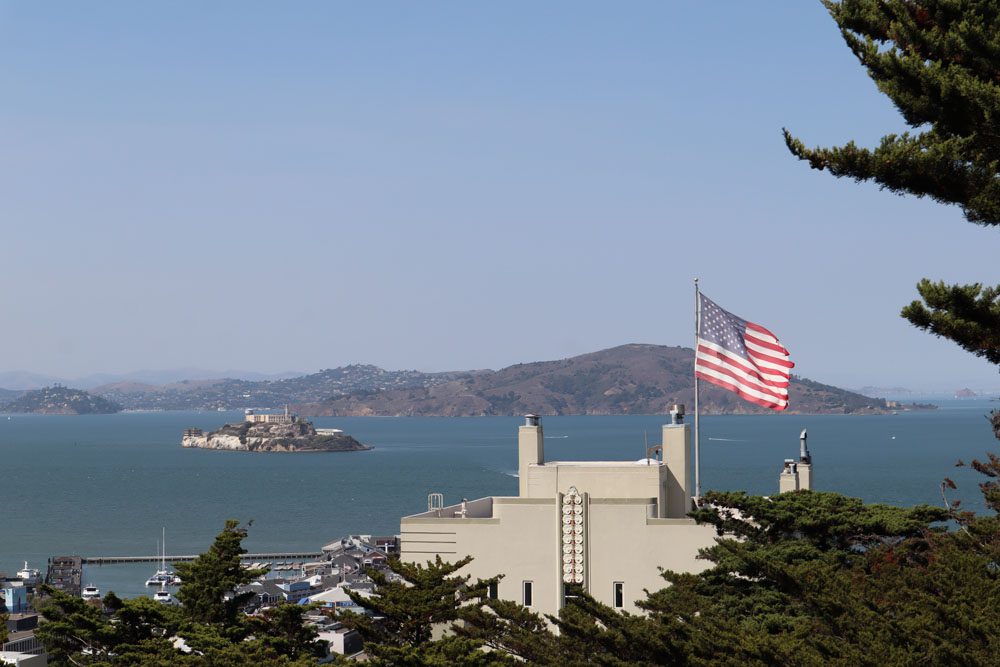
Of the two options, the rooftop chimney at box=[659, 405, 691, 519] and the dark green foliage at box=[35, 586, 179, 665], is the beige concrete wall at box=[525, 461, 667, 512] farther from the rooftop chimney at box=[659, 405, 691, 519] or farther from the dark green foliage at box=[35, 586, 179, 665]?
the dark green foliage at box=[35, 586, 179, 665]

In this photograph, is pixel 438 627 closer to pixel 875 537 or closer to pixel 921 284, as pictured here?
pixel 875 537

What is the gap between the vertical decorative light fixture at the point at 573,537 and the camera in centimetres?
2305

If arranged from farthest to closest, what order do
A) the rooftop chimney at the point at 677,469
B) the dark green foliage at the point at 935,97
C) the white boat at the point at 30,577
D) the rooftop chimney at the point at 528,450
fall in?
the white boat at the point at 30,577
the rooftop chimney at the point at 677,469
the rooftop chimney at the point at 528,450
the dark green foliage at the point at 935,97

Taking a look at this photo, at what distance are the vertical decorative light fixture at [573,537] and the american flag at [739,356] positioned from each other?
3291 mm

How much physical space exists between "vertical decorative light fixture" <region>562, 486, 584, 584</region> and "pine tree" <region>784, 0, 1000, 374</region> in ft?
41.4

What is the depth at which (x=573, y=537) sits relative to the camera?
75.8 ft

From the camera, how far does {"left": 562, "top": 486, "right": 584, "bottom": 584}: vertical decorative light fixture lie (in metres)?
23.0

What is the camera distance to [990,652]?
11.3 m

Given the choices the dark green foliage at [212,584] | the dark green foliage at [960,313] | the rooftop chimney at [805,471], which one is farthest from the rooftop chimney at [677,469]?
the dark green foliage at [960,313]

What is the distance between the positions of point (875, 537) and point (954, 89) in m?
11.4

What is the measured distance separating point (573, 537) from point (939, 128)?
44.6 ft

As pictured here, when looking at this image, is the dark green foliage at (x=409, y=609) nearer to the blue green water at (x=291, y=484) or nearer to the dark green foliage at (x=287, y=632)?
the dark green foliage at (x=287, y=632)

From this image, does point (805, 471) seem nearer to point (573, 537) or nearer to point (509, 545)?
point (573, 537)

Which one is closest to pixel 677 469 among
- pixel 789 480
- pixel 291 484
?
pixel 789 480
